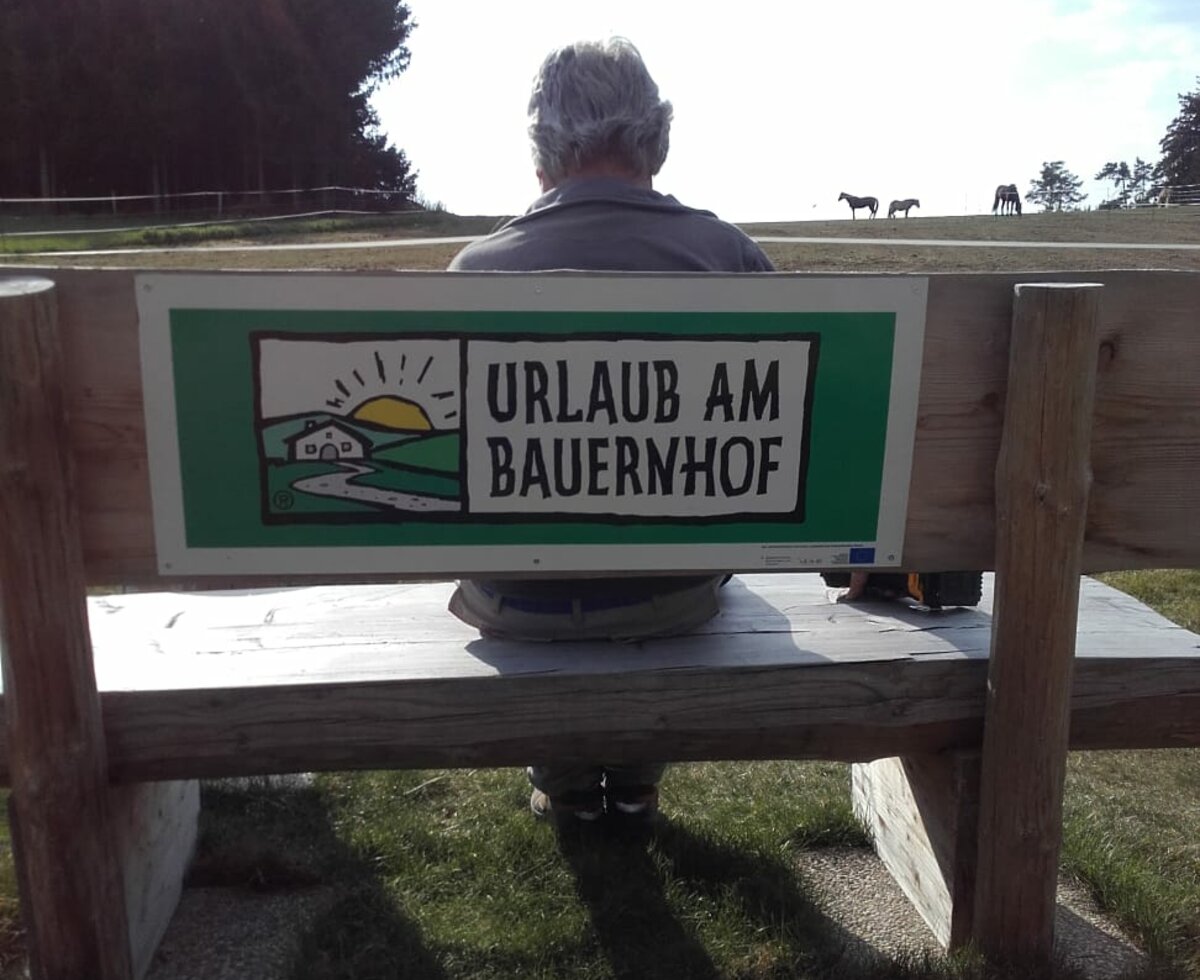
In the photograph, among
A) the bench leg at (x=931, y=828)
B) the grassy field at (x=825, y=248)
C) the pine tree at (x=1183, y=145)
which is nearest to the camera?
the bench leg at (x=931, y=828)

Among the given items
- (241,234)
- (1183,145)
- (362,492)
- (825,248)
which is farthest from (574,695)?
(1183,145)

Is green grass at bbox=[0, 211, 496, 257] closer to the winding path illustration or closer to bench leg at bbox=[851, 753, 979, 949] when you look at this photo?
bench leg at bbox=[851, 753, 979, 949]

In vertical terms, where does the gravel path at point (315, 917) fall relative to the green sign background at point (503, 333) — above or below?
below

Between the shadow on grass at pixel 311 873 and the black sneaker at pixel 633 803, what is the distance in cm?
56

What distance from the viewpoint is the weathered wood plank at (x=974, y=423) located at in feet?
6.08

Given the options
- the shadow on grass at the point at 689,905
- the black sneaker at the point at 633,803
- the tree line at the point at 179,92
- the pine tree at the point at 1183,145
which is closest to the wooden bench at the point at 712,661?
the shadow on grass at the point at 689,905

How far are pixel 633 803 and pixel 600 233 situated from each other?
4.31ft

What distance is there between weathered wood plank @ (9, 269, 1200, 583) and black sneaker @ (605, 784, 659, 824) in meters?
1.00

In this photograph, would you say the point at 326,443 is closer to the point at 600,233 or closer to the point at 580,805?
the point at 600,233

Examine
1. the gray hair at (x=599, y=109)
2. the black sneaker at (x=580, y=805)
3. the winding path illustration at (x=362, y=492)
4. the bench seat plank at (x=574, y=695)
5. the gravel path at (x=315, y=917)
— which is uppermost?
the gray hair at (x=599, y=109)

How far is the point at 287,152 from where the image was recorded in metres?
38.3

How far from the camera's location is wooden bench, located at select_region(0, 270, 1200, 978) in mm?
1855

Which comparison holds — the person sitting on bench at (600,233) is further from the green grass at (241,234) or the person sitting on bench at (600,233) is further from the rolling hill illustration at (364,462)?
the green grass at (241,234)

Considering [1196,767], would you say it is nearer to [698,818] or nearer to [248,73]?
[698,818]
